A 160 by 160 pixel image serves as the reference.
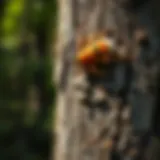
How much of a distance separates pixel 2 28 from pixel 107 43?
19.2ft

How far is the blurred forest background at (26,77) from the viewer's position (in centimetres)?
616

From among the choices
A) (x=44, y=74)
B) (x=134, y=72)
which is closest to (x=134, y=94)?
(x=134, y=72)

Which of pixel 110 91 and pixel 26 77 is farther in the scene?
pixel 26 77

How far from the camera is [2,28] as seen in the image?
7.30 m

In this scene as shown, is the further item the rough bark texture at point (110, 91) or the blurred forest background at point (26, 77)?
the blurred forest background at point (26, 77)

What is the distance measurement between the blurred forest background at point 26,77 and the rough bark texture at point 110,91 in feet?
14.2

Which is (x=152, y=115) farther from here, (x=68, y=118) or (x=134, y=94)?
(x=68, y=118)

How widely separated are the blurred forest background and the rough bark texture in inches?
171

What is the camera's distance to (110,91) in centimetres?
157

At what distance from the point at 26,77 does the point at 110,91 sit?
5352 millimetres

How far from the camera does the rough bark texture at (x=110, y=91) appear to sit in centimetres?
155

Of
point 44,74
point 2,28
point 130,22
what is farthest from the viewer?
point 2,28

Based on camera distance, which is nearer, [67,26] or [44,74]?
[67,26]

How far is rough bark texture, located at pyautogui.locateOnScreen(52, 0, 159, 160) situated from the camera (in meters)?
1.55
